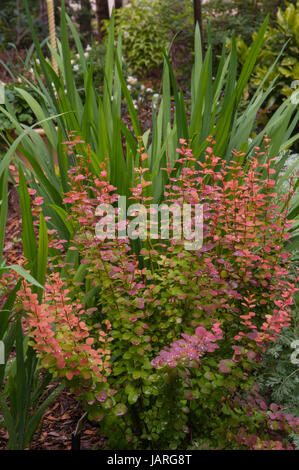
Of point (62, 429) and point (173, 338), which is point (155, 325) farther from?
point (62, 429)

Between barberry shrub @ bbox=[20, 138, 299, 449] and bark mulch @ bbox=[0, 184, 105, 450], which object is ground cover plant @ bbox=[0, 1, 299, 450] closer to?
barberry shrub @ bbox=[20, 138, 299, 449]

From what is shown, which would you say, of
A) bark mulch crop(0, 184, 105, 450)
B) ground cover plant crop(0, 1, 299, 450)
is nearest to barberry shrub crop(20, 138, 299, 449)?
ground cover plant crop(0, 1, 299, 450)

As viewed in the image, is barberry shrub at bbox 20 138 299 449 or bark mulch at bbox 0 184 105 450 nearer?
barberry shrub at bbox 20 138 299 449

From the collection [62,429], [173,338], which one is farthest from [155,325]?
[62,429]

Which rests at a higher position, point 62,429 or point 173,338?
point 173,338

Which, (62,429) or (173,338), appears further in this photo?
(62,429)

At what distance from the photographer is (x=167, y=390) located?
1.47 m

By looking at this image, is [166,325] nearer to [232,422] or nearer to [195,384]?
[195,384]

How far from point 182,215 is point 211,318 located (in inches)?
13.5

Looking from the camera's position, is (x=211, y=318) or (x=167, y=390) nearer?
(x=167, y=390)

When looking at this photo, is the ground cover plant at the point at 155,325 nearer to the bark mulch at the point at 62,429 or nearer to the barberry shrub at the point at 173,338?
the barberry shrub at the point at 173,338

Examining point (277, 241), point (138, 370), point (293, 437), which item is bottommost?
point (293, 437)

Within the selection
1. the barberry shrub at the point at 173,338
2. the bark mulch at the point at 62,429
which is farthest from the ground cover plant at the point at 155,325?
the bark mulch at the point at 62,429

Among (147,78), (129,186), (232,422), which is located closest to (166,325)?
(232,422)
